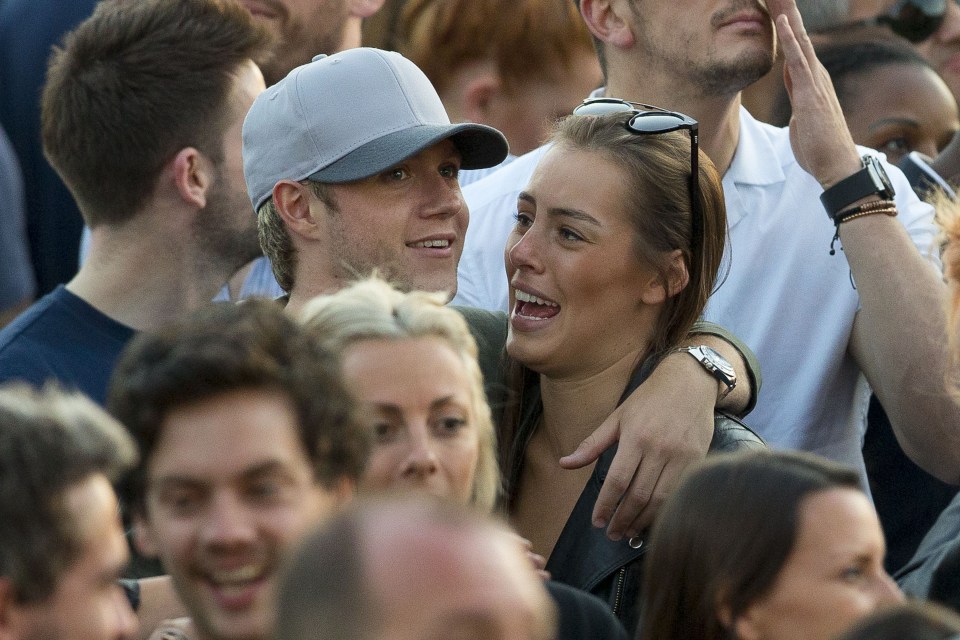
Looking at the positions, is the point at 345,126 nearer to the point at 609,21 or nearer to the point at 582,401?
the point at 582,401

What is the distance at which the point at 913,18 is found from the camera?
Result: 6.18 metres

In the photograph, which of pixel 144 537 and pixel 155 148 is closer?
pixel 144 537

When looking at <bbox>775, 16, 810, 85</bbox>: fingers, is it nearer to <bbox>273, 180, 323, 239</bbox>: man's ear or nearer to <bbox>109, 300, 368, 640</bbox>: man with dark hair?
<bbox>273, 180, 323, 239</bbox>: man's ear

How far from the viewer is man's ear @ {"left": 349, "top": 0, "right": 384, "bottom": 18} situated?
5340mm

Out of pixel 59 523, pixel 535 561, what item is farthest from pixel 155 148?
pixel 59 523

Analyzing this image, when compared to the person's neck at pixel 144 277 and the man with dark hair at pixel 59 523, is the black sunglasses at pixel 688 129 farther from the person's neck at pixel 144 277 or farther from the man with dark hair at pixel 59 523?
the man with dark hair at pixel 59 523

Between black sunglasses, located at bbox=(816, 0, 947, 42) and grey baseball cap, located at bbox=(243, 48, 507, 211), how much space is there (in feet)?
8.82

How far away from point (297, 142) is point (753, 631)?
187 cm

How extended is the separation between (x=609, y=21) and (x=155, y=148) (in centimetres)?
141

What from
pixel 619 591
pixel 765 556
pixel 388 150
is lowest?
pixel 619 591

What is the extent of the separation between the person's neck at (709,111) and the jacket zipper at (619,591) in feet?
5.14

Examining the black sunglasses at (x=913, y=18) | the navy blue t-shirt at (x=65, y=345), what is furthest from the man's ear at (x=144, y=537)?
the black sunglasses at (x=913, y=18)

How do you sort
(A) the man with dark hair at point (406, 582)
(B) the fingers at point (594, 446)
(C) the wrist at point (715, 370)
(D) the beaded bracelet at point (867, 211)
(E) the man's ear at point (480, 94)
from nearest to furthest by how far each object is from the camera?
1. (A) the man with dark hair at point (406, 582)
2. (B) the fingers at point (594, 446)
3. (C) the wrist at point (715, 370)
4. (D) the beaded bracelet at point (867, 211)
5. (E) the man's ear at point (480, 94)

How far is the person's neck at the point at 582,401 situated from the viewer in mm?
3754
